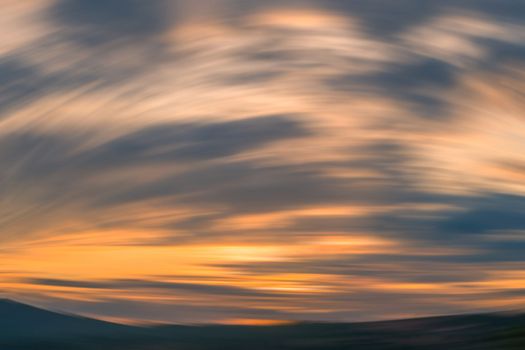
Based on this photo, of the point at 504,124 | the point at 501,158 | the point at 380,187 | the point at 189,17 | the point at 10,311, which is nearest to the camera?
the point at 10,311

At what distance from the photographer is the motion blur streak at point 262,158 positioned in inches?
43.2

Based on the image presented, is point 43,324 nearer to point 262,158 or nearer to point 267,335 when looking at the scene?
point 267,335

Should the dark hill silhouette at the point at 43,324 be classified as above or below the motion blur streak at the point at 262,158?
below

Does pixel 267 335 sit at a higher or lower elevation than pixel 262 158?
lower

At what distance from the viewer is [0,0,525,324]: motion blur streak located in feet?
3.60

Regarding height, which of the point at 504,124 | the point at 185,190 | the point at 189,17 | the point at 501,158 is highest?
the point at 189,17

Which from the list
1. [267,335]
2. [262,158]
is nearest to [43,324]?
[267,335]

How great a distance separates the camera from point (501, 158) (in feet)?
4.73

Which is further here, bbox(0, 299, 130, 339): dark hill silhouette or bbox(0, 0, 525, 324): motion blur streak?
bbox(0, 0, 525, 324): motion blur streak

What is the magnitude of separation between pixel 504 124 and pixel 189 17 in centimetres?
54

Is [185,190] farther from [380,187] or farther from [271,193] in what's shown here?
[380,187]

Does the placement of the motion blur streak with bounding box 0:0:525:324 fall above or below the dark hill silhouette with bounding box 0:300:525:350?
above

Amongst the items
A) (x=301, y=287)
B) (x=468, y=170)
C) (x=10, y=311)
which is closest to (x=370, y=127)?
(x=468, y=170)

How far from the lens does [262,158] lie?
1399 millimetres
